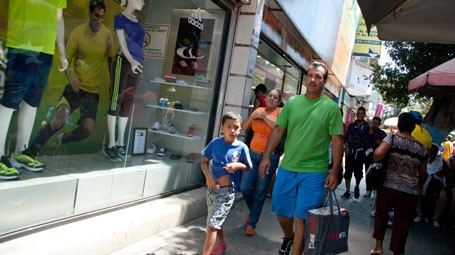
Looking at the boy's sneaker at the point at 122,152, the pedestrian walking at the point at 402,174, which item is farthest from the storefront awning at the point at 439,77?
the boy's sneaker at the point at 122,152

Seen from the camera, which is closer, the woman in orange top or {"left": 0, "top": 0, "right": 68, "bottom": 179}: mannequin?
{"left": 0, "top": 0, "right": 68, "bottom": 179}: mannequin

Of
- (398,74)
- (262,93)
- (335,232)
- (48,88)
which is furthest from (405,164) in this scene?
(398,74)

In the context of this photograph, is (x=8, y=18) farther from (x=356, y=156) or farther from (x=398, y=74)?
(x=398, y=74)

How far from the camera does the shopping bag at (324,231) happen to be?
3145mm

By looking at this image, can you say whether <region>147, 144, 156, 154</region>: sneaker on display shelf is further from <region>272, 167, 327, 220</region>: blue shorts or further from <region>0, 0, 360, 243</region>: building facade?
<region>272, 167, 327, 220</region>: blue shorts

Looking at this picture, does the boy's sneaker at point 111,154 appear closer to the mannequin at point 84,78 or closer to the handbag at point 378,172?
the mannequin at point 84,78

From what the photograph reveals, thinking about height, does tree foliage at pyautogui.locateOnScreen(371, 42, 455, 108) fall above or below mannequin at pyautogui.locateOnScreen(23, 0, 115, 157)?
above

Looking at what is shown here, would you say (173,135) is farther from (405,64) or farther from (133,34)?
(405,64)

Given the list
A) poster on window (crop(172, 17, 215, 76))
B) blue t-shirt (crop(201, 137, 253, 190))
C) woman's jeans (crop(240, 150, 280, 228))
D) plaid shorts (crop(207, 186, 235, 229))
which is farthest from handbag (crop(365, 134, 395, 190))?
poster on window (crop(172, 17, 215, 76))

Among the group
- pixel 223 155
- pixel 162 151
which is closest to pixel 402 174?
pixel 223 155

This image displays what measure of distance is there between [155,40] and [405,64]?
322 inches

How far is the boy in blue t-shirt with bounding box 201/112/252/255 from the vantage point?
340 cm

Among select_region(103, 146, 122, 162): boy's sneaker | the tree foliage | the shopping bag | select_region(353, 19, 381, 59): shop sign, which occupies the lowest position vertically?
the shopping bag

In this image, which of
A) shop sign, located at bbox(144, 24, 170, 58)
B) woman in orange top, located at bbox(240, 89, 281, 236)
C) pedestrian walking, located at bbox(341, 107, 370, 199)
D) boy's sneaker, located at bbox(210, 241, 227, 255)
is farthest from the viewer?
pedestrian walking, located at bbox(341, 107, 370, 199)
